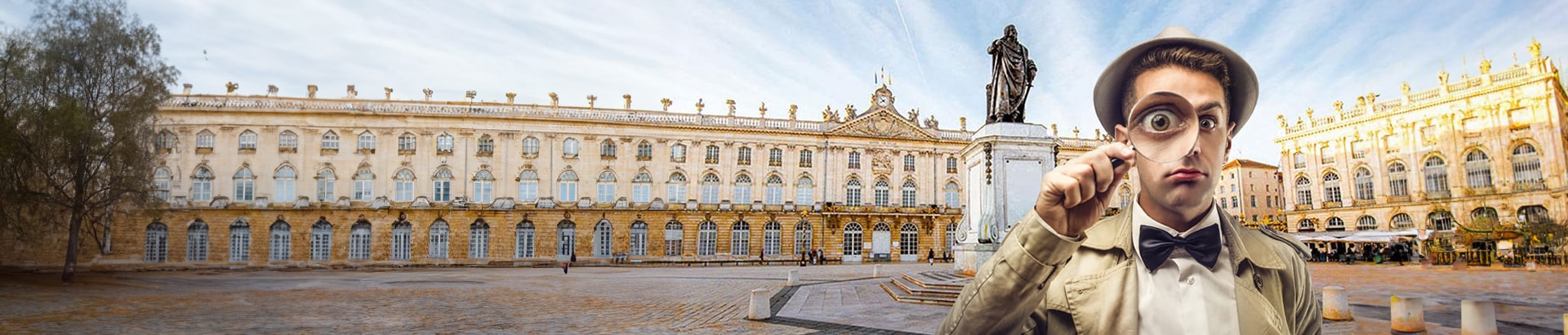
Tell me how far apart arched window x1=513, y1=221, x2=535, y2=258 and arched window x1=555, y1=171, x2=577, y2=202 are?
2.07 metres

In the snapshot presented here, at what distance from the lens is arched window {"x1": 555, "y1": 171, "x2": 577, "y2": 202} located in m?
39.3

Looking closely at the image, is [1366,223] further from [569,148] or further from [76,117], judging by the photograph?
[76,117]

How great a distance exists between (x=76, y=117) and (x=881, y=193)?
3312cm

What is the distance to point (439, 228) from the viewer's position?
38156mm

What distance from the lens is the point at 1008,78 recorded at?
6.94m

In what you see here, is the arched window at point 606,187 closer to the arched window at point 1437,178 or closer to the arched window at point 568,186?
the arched window at point 568,186

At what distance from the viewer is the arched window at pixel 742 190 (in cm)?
4141

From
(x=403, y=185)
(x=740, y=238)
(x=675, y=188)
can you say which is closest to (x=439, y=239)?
(x=403, y=185)

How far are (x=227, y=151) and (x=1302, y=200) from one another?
181 ft

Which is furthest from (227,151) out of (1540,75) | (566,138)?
(1540,75)

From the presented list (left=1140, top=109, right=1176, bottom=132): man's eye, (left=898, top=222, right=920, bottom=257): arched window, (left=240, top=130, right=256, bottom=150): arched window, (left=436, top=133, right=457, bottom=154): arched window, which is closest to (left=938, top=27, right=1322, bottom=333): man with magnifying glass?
(left=1140, top=109, right=1176, bottom=132): man's eye

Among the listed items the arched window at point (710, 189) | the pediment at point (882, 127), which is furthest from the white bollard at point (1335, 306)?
the pediment at point (882, 127)

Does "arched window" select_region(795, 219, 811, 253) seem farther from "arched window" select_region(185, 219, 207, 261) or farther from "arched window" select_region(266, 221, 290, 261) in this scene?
"arched window" select_region(185, 219, 207, 261)

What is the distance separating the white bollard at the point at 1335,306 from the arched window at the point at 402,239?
37307 mm
